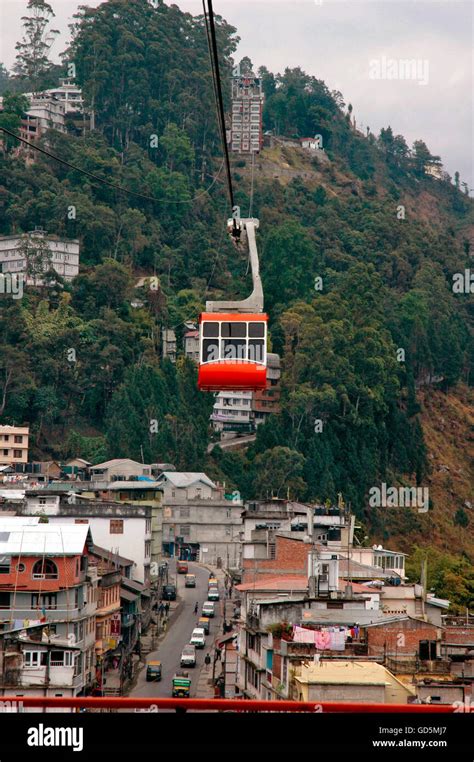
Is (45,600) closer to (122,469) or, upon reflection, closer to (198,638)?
(198,638)

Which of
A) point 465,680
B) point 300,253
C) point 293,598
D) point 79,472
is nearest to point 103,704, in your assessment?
point 465,680

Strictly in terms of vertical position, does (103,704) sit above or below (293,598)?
above

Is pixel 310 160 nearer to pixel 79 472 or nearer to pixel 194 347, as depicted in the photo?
pixel 194 347

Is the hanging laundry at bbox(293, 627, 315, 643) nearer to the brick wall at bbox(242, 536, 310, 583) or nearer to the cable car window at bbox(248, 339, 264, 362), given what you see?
the cable car window at bbox(248, 339, 264, 362)

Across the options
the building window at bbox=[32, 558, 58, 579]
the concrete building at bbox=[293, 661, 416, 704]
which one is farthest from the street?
the concrete building at bbox=[293, 661, 416, 704]

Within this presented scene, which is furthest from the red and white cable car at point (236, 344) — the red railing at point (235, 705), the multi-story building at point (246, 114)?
the multi-story building at point (246, 114)

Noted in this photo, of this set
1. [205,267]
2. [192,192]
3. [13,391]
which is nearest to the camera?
[13,391]
